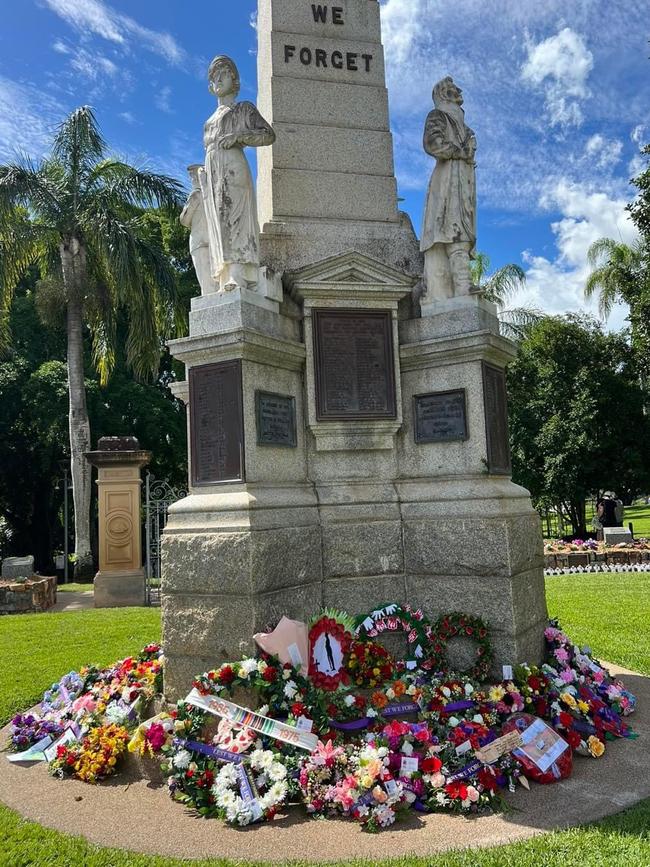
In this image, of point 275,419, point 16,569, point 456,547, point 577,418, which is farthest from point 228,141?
point 577,418

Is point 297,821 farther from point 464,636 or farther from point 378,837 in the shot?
point 464,636

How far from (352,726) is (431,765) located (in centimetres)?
55

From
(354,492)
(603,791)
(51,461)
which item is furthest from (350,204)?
(51,461)

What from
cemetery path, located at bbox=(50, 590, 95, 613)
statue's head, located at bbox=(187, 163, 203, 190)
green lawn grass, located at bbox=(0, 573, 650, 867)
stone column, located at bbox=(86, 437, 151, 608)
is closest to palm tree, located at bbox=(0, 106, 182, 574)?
cemetery path, located at bbox=(50, 590, 95, 613)

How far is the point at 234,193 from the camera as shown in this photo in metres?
5.20

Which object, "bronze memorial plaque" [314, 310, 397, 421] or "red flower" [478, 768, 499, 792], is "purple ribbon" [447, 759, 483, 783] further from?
"bronze memorial plaque" [314, 310, 397, 421]

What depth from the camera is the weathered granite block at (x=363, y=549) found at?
17.2 feet

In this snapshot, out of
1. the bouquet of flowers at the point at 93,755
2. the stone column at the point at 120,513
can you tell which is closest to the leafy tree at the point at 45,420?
the stone column at the point at 120,513

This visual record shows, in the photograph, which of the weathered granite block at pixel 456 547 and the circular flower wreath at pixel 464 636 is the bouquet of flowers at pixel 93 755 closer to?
the circular flower wreath at pixel 464 636

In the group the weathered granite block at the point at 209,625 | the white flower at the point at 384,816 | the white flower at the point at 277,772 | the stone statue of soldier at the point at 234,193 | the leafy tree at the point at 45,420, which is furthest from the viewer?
the leafy tree at the point at 45,420

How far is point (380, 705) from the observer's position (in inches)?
177

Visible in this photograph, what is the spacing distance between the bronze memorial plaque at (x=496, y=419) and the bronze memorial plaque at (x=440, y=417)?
0.18 meters

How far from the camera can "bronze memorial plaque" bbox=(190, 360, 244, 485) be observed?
495 cm

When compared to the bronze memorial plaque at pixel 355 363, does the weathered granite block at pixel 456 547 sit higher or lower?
lower
